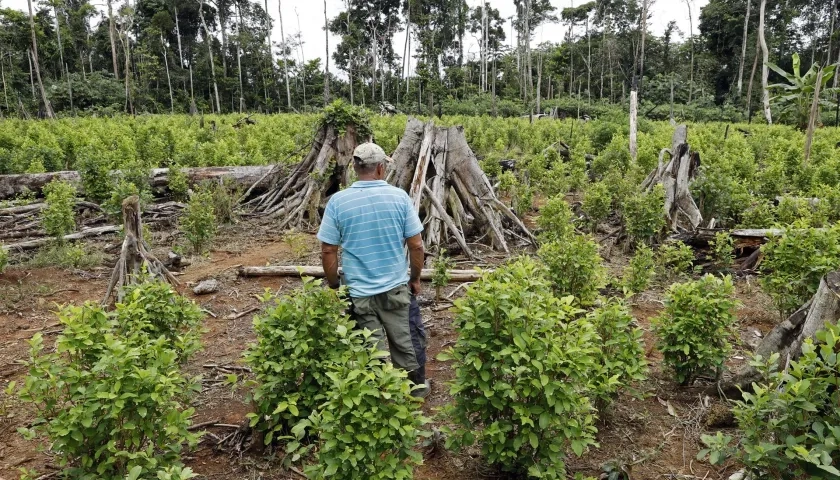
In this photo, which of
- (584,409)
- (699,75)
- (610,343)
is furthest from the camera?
(699,75)

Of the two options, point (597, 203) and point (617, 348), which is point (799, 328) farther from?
point (597, 203)

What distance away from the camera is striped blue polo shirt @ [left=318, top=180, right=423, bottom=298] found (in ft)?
11.6

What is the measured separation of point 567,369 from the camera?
9.28ft

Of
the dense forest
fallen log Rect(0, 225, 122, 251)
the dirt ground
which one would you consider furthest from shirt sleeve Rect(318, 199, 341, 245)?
the dense forest

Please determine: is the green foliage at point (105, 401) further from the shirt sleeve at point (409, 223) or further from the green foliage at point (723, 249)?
the green foliage at point (723, 249)

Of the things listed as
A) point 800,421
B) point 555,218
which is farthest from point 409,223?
point 555,218

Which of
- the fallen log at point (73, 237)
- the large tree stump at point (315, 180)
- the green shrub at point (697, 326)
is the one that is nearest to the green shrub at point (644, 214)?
the green shrub at point (697, 326)

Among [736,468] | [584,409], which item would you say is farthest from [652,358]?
[584,409]

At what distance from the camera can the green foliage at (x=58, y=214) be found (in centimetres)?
775

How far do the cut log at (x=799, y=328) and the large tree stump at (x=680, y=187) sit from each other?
4958 mm

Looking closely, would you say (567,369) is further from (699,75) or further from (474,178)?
(699,75)

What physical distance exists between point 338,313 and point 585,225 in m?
7.01

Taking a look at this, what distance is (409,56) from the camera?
4856cm

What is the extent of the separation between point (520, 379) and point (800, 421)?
128cm
